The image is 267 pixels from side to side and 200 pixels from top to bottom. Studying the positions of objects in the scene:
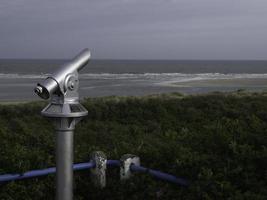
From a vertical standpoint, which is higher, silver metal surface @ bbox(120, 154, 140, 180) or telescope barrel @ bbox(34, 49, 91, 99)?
telescope barrel @ bbox(34, 49, 91, 99)

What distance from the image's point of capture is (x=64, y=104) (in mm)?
2924

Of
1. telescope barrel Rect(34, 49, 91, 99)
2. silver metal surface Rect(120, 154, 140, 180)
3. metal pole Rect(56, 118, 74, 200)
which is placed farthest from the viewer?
silver metal surface Rect(120, 154, 140, 180)

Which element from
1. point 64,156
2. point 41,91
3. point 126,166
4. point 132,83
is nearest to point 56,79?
point 41,91

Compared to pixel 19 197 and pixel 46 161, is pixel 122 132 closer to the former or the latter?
pixel 46 161

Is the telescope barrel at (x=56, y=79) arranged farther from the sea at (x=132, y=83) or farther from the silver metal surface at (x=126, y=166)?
the silver metal surface at (x=126, y=166)

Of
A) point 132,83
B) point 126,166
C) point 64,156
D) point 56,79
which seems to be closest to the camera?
point 56,79

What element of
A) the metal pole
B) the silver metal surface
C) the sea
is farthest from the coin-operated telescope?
the silver metal surface

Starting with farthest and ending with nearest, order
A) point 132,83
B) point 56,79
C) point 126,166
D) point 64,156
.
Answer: point 132,83
point 126,166
point 64,156
point 56,79

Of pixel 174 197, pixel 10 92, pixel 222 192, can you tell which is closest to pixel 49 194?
pixel 174 197

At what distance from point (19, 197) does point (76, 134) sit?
3272 millimetres

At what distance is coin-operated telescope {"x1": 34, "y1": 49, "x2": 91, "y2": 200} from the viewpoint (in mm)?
2865

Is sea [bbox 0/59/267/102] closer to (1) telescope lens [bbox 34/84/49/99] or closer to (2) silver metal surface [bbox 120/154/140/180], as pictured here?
(1) telescope lens [bbox 34/84/49/99]

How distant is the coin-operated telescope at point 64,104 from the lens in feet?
9.40

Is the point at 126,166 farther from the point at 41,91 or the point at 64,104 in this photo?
the point at 41,91
